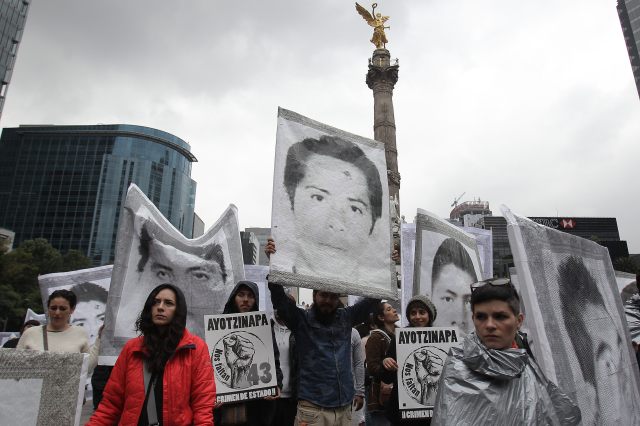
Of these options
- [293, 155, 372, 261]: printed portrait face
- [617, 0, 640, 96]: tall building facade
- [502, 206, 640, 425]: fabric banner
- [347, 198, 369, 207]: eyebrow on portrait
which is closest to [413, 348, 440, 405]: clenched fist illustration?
[502, 206, 640, 425]: fabric banner

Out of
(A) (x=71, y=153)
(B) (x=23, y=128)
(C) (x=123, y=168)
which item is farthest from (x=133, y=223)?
(B) (x=23, y=128)

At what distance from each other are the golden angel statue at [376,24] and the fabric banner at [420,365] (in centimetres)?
2948

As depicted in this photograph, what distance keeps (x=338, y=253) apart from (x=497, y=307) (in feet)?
4.84

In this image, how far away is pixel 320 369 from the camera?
115 inches

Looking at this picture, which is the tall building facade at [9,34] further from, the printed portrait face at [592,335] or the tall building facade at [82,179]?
the printed portrait face at [592,335]

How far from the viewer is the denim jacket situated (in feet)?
9.43

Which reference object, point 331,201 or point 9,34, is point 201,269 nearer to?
point 331,201

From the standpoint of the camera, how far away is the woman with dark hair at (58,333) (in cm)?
313

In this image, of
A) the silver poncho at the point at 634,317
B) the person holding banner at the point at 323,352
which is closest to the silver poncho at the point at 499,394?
the person holding banner at the point at 323,352

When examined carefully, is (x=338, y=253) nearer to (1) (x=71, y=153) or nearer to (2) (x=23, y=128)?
(1) (x=71, y=153)

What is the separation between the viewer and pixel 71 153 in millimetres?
70688

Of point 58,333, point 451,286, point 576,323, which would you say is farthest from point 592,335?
point 58,333

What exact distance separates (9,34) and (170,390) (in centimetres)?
5579

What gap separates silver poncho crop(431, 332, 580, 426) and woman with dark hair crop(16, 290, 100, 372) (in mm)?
2782
